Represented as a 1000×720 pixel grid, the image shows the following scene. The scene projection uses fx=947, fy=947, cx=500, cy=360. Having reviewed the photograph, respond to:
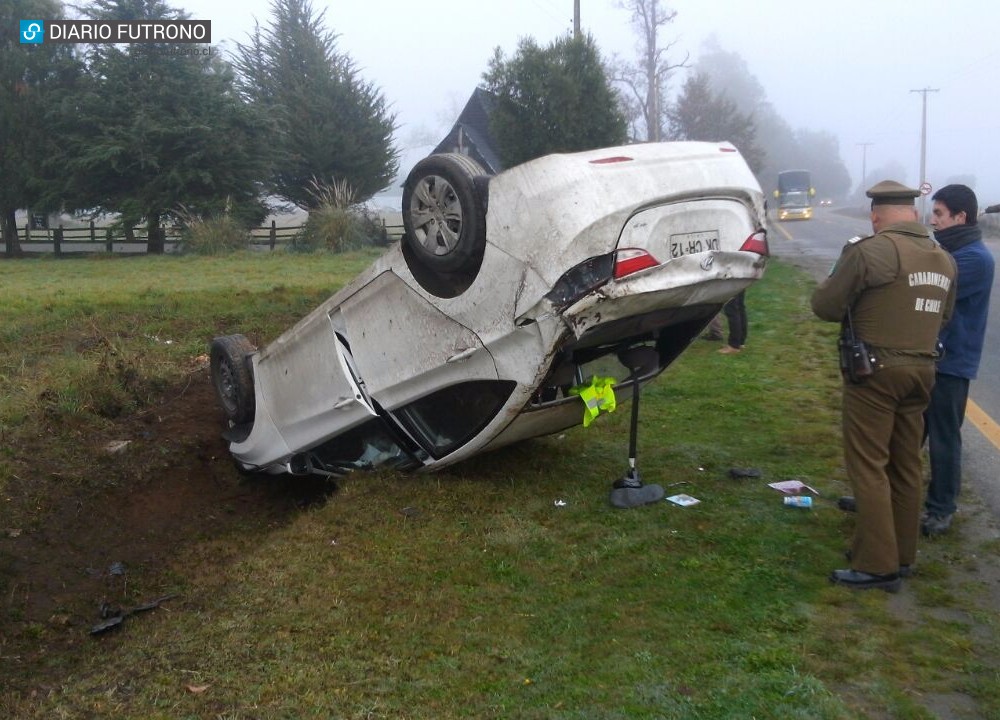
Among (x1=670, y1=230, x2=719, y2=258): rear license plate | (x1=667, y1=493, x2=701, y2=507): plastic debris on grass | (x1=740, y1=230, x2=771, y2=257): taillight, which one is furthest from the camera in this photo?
(x1=667, y1=493, x2=701, y2=507): plastic debris on grass

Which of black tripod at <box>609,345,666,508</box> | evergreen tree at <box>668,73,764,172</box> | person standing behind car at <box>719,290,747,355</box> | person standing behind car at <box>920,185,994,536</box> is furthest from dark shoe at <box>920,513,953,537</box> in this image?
evergreen tree at <box>668,73,764,172</box>

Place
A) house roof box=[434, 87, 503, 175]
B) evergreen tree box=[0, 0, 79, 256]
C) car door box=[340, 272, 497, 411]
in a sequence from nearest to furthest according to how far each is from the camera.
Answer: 1. car door box=[340, 272, 497, 411]
2. evergreen tree box=[0, 0, 79, 256]
3. house roof box=[434, 87, 503, 175]

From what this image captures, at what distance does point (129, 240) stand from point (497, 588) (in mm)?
26260

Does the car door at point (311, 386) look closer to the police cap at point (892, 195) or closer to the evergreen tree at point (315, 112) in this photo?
the police cap at point (892, 195)

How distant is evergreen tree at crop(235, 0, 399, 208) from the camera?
33.1m

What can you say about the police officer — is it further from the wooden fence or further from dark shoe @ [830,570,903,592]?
the wooden fence

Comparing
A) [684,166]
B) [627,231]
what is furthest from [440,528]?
[684,166]

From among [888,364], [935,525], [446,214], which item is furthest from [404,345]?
[935,525]

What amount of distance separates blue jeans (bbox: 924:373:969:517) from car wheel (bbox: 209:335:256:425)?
4486 millimetres

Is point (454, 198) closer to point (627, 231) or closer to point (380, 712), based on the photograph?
point (627, 231)

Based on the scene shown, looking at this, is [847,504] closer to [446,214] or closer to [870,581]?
[870,581]

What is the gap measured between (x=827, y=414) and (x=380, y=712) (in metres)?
4.98

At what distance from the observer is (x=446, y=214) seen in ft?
16.1

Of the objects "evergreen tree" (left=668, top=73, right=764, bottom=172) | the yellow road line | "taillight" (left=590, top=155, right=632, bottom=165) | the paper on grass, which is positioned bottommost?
the paper on grass
